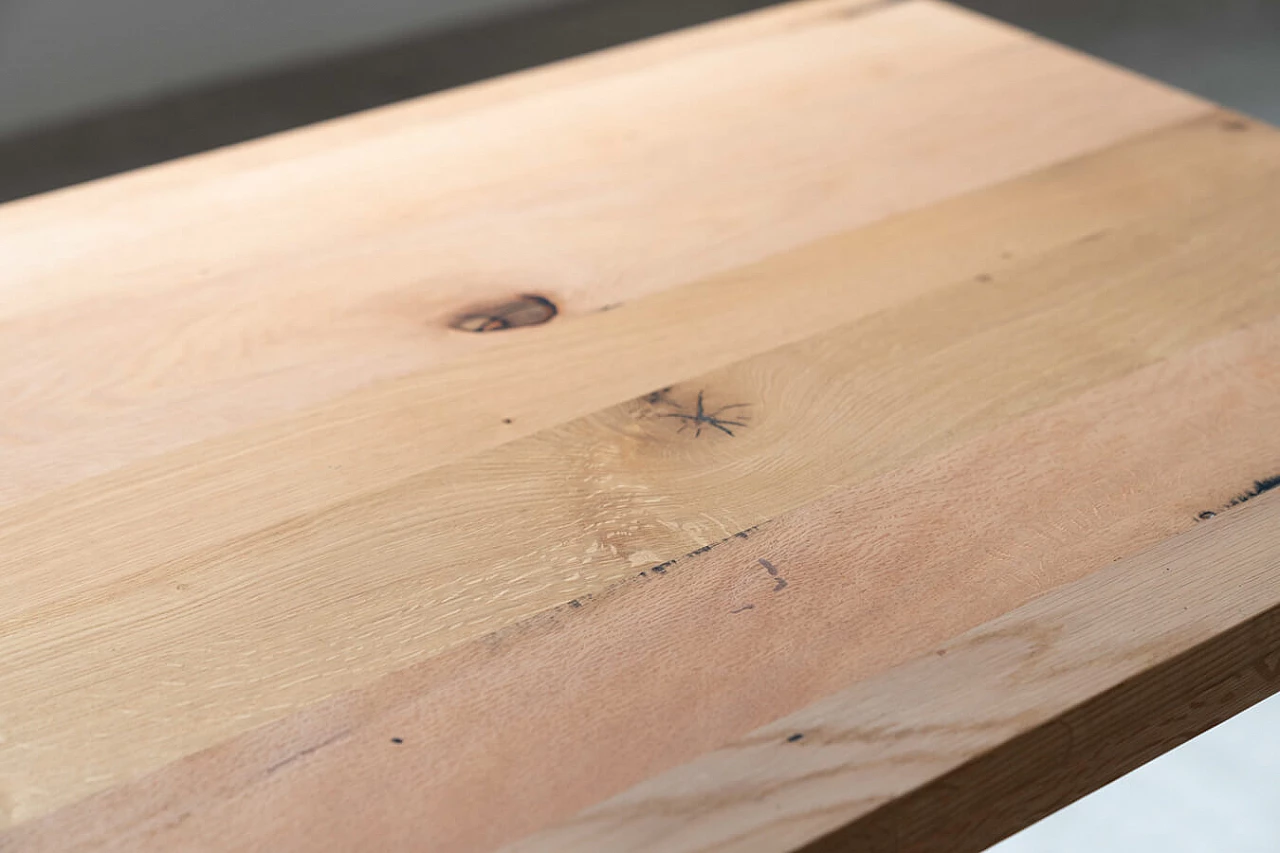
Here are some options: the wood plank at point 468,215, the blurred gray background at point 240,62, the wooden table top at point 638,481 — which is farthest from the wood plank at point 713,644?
the blurred gray background at point 240,62

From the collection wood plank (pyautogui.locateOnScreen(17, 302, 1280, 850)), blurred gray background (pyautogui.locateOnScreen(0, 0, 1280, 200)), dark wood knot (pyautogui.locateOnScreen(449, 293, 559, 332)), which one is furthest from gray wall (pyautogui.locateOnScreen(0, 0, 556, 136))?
wood plank (pyautogui.locateOnScreen(17, 302, 1280, 850))

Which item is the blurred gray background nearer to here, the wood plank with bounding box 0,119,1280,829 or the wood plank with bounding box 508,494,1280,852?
the wood plank with bounding box 0,119,1280,829

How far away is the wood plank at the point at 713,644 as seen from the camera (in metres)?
0.43

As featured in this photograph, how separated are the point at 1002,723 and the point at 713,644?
11cm

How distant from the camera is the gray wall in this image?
1.22m

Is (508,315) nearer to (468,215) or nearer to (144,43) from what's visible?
(468,215)

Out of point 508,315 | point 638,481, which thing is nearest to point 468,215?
point 508,315

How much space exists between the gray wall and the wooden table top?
1.40ft

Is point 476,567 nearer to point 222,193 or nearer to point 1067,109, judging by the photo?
point 222,193

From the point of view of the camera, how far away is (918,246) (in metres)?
0.76

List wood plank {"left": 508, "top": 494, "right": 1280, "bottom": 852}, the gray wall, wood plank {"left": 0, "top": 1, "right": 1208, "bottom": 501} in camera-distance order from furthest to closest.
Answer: the gray wall → wood plank {"left": 0, "top": 1, "right": 1208, "bottom": 501} → wood plank {"left": 508, "top": 494, "right": 1280, "bottom": 852}

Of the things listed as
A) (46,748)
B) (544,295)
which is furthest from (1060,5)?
(46,748)

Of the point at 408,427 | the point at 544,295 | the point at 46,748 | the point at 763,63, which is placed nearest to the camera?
the point at 46,748

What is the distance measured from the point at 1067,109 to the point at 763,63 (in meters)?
0.25
